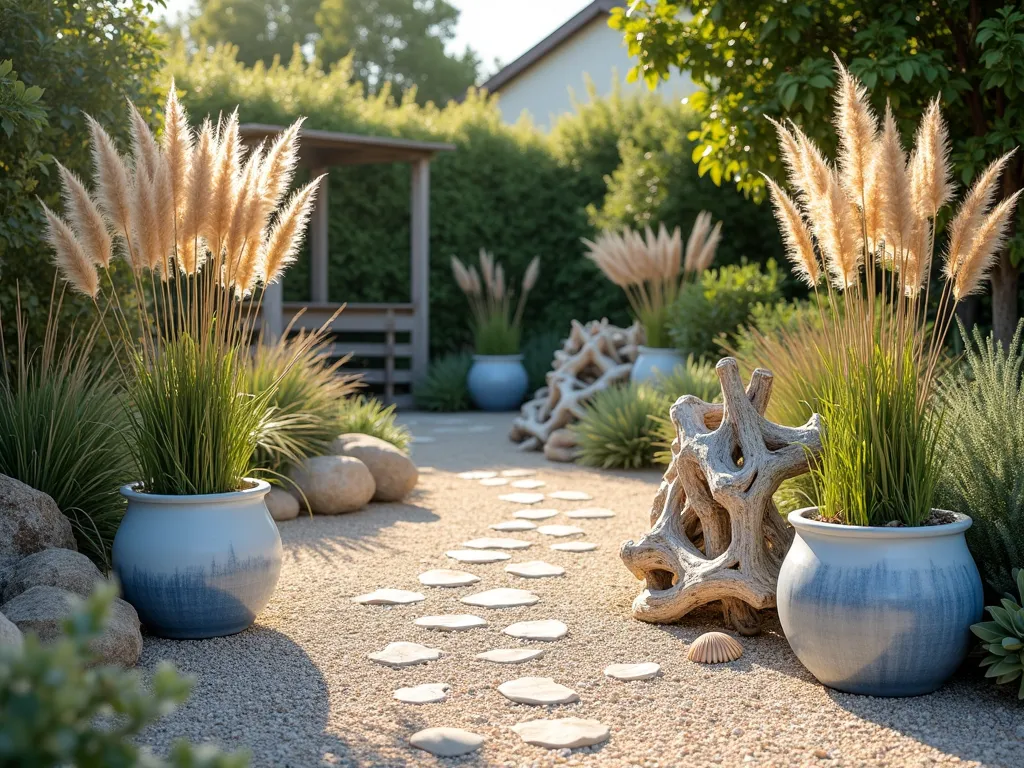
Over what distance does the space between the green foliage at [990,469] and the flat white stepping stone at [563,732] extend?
1324mm

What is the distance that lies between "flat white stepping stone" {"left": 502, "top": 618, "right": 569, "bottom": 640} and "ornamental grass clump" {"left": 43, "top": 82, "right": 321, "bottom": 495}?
1094mm

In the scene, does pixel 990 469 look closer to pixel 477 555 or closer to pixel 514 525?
pixel 477 555

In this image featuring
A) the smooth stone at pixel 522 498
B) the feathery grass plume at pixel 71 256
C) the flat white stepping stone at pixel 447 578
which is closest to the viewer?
the feathery grass plume at pixel 71 256

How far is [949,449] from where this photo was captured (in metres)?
3.31

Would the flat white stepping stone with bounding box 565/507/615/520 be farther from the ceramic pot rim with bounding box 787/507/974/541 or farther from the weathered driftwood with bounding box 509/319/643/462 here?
the ceramic pot rim with bounding box 787/507/974/541

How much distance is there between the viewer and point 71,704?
1.03 meters

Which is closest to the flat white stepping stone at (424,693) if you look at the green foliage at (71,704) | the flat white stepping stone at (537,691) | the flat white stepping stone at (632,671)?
the flat white stepping stone at (537,691)

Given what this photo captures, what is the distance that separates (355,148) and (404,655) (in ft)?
26.2

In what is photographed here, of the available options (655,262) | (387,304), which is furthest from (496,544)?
(387,304)

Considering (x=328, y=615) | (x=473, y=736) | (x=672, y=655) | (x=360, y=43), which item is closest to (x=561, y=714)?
(x=473, y=736)

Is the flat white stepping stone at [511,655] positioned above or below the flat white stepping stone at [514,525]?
below

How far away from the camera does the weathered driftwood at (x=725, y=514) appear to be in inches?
137

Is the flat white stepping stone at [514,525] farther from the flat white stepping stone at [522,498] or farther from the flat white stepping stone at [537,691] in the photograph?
the flat white stepping stone at [537,691]

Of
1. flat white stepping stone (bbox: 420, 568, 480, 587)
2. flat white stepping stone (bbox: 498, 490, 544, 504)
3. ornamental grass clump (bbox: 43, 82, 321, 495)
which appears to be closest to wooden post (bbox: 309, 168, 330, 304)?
flat white stepping stone (bbox: 498, 490, 544, 504)
